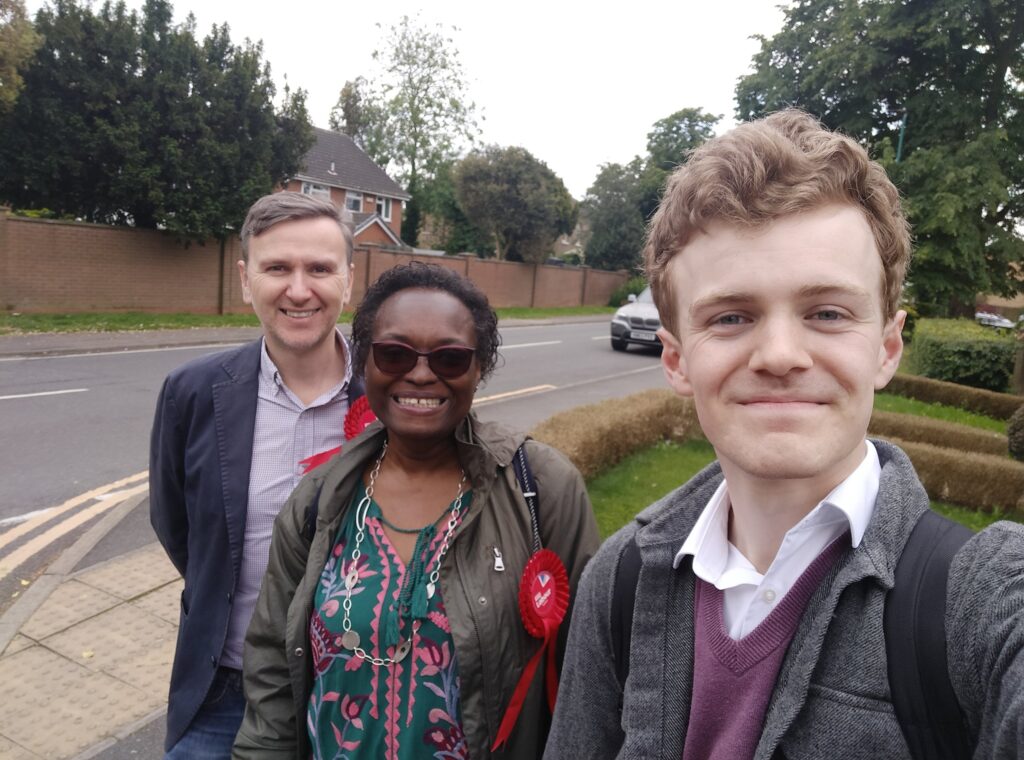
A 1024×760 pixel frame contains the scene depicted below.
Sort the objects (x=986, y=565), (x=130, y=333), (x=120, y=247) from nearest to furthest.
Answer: (x=986, y=565) → (x=130, y=333) → (x=120, y=247)

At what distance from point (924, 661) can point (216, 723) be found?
6.55 ft

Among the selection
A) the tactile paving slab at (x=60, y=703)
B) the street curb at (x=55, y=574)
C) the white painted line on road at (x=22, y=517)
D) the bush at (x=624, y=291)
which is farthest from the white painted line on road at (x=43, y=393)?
the bush at (x=624, y=291)

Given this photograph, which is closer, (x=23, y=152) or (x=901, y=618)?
(x=901, y=618)

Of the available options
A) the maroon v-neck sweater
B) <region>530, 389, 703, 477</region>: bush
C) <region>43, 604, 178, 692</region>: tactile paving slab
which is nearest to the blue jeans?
the maroon v-neck sweater

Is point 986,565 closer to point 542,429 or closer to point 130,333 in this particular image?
point 542,429

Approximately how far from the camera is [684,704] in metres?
1.18

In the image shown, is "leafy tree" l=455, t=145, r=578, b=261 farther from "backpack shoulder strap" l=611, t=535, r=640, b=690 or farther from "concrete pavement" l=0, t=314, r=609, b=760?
"backpack shoulder strap" l=611, t=535, r=640, b=690

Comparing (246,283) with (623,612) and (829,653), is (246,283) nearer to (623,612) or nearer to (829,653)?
(623,612)

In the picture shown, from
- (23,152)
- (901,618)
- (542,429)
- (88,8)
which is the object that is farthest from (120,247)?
(901,618)

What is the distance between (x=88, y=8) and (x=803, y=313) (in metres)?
20.9

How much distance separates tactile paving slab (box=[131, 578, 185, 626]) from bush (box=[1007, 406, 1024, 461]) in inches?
292

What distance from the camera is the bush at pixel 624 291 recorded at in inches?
1577

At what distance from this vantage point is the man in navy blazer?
2.19 meters

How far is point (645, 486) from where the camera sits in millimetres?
6402
